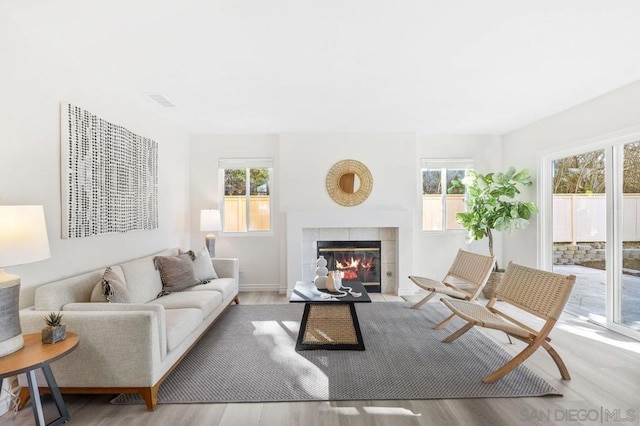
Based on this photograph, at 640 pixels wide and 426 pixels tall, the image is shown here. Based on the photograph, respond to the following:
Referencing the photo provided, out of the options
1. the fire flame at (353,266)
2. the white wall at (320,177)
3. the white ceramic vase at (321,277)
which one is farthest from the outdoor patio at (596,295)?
the white ceramic vase at (321,277)

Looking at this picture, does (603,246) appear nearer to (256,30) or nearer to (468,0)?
(468,0)

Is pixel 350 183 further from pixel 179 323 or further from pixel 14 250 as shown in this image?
pixel 14 250

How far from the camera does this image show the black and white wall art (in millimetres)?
2629

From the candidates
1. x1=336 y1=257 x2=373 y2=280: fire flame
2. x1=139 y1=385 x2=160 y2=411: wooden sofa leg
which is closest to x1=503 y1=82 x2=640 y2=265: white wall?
x1=336 y1=257 x2=373 y2=280: fire flame

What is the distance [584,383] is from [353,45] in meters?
3.09

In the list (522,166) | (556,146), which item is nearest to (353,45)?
(556,146)

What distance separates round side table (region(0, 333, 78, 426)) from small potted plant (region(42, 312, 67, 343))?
0.03 meters

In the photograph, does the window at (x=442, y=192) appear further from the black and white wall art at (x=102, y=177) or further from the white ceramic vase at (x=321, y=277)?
the black and white wall art at (x=102, y=177)

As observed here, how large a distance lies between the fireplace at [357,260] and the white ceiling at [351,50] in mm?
2060

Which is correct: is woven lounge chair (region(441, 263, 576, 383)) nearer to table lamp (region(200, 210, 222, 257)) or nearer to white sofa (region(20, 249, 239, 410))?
white sofa (region(20, 249, 239, 410))

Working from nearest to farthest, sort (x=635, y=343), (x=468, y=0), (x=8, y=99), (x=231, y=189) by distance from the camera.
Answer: (x=468, y=0), (x=8, y=99), (x=635, y=343), (x=231, y=189)

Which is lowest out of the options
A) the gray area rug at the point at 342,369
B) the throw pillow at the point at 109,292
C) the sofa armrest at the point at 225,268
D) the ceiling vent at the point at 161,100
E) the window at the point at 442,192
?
the gray area rug at the point at 342,369

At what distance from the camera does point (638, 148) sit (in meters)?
3.26

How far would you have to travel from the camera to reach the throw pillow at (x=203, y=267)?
3816 mm
